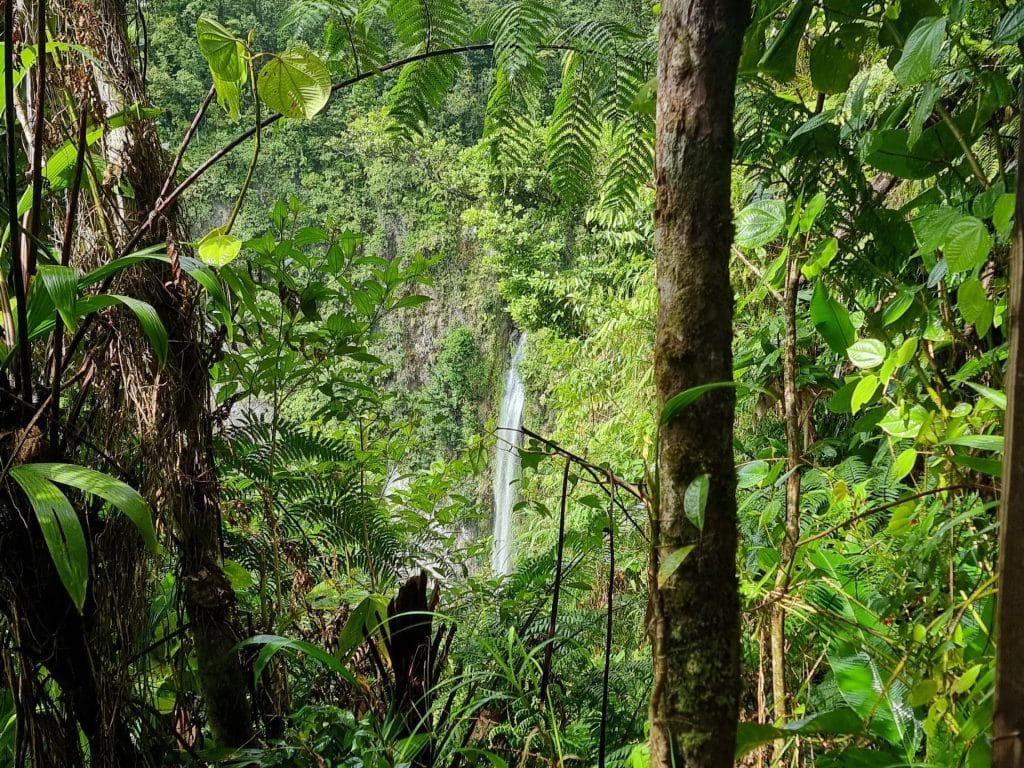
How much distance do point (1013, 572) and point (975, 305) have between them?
1.43 feet

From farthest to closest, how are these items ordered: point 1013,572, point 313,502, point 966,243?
point 313,502
point 966,243
point 1013,572

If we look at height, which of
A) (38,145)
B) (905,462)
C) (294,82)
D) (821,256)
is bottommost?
(905,462)

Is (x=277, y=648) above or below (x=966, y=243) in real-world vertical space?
below

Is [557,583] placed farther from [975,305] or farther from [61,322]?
[61,322]

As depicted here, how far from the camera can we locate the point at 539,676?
3.66ft

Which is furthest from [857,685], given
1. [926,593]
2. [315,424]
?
[315,424]

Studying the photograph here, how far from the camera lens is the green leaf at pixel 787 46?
27.1 inches

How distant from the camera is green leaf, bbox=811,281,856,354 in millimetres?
789

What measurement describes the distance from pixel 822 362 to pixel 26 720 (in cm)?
182

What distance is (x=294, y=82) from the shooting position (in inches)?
32.5

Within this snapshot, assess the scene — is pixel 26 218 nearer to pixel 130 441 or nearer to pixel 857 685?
pixel 130 441

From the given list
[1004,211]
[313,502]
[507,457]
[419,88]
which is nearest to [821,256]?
[1004,211]

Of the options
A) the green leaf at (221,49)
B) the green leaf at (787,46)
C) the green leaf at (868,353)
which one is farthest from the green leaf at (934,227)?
the green leaf at (221,49)

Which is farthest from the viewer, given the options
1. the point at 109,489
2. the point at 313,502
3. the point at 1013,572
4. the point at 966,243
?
the point at 313,502
